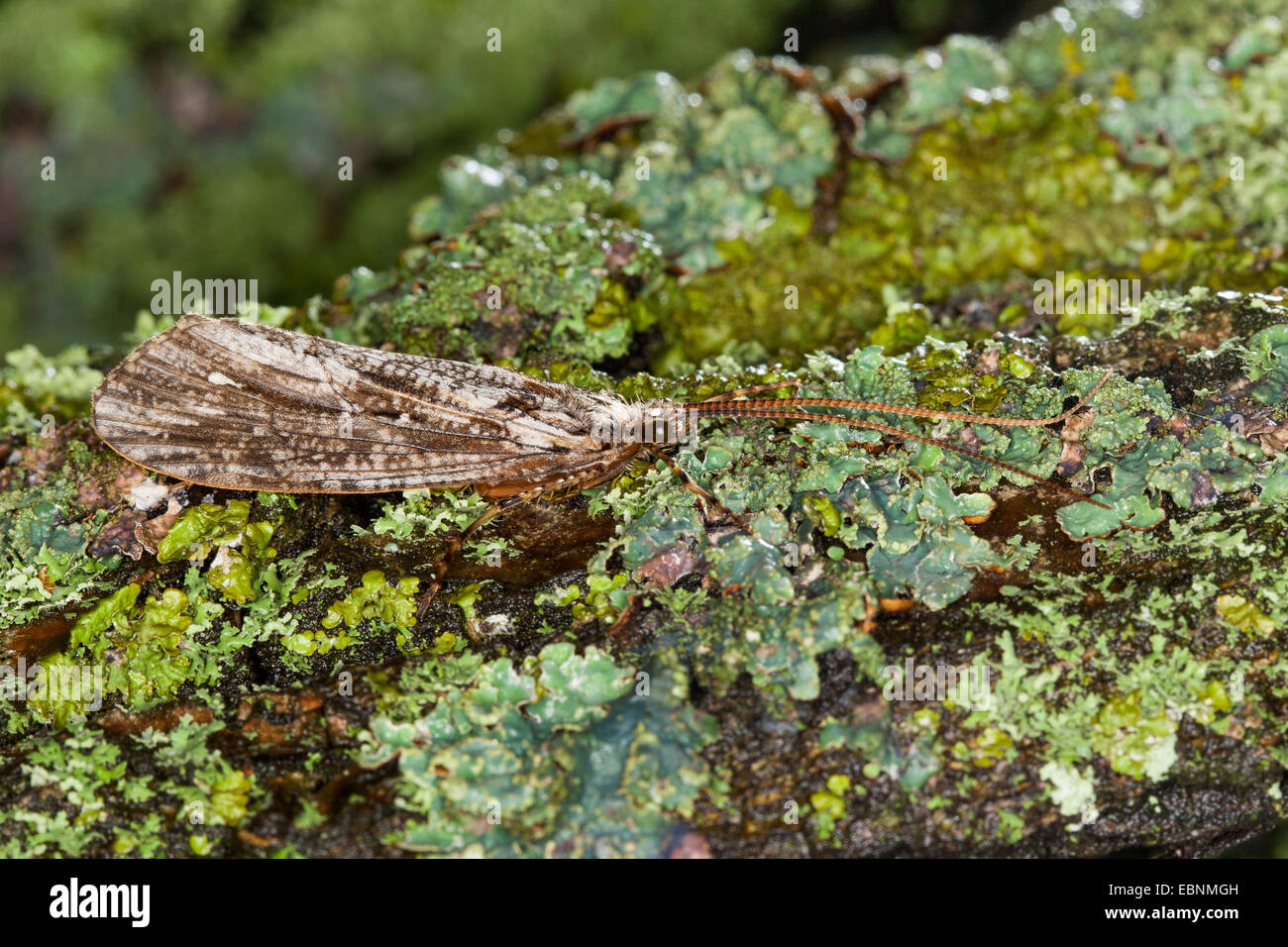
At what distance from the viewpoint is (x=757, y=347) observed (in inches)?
173

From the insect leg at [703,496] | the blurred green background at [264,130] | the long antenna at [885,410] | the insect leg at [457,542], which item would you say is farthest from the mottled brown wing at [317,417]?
the blurred green background at [264,130]

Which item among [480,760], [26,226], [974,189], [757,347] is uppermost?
[26,226]

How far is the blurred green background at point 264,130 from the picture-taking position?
22.8ft

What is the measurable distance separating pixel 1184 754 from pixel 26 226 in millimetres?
7862

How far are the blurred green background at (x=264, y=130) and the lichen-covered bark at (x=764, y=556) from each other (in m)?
2.60

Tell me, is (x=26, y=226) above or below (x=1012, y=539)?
above

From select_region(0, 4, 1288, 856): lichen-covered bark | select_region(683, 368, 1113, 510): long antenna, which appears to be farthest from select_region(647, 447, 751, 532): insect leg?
→ select_region(683, 368, 1113, 510): long antenna

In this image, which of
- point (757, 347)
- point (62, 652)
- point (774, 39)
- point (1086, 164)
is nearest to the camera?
point (62, 652)

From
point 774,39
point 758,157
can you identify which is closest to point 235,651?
point 758,157

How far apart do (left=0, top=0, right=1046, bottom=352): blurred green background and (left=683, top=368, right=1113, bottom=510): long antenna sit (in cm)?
422

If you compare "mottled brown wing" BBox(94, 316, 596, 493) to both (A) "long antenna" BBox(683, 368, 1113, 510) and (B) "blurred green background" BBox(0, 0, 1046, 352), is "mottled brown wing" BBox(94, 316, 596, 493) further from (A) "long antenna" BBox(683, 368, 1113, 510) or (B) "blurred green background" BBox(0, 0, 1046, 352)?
(B) "blurred green background" BBox(0, 0, 1046, 352)

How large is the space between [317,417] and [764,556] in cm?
183

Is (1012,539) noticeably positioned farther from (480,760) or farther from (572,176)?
(572,176)

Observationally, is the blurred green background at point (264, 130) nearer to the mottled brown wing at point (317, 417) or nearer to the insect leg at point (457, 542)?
the mottled brown wing at point (317, 417)
